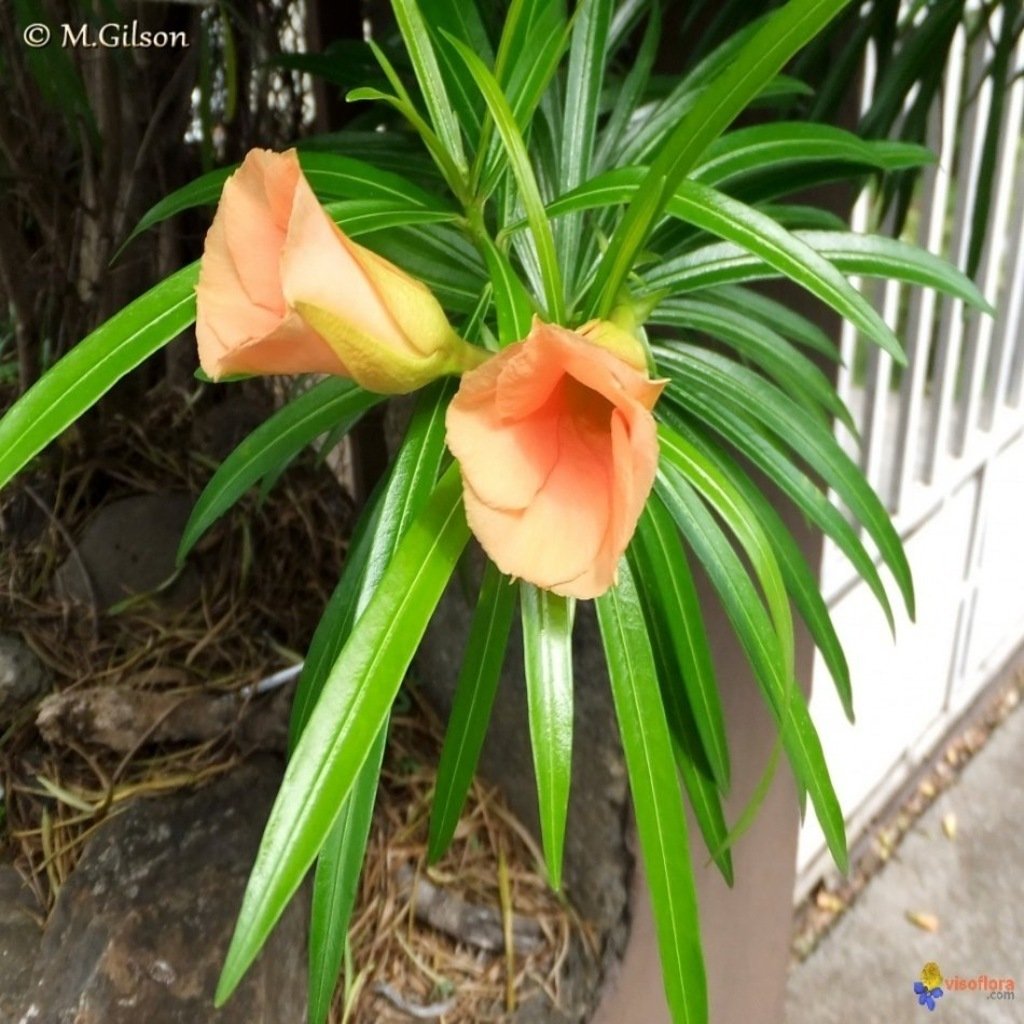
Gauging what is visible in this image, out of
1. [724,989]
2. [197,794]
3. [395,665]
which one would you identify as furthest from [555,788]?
[724,989]

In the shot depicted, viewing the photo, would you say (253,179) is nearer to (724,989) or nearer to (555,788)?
(555,788)

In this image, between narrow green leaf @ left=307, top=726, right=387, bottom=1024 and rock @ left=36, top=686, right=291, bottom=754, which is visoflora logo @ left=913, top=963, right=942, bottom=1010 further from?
narrow green leaf @ left=307, top=726, right=387, bottom=1024

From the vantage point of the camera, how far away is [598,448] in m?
0.40

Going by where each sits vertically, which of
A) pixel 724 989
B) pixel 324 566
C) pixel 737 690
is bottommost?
pixel 724 989

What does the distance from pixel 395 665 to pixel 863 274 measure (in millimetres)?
427

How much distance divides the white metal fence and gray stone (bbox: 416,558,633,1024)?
0.77 metres

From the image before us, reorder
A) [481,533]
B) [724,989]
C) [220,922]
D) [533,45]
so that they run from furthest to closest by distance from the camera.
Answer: [724,989]
[220,922]
[533,45]
[481,533]

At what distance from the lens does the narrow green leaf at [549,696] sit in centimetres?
48

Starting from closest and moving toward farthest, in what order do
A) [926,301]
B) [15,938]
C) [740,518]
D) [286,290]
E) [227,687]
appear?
[286,290], [740,518], [15,938], [227,687], [926,301]

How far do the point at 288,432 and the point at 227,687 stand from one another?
1.37ft

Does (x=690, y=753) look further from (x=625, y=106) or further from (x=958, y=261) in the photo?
(x=958, y=261)

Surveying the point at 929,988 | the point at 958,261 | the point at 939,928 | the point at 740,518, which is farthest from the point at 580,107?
the point at 939,928

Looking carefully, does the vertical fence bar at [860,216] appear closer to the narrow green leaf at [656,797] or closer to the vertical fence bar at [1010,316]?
the vertical fence bar at [1010,316]

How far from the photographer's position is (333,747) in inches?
15.8
